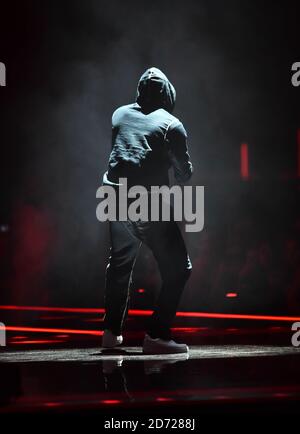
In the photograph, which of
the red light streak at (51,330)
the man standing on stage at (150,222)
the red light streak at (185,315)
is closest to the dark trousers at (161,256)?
the man standing on stage at (150,222)

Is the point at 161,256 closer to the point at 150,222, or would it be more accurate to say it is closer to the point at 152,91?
the point at 150,222

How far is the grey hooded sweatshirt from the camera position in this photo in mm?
5480

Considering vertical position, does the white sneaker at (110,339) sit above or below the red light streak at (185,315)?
above

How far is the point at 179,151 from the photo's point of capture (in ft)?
18.1

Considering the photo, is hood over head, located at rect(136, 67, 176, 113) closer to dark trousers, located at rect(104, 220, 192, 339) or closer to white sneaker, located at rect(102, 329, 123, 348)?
dark trousers, located at rect(104, 220, 192, 339)

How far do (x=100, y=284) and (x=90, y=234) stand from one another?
0.72 metres

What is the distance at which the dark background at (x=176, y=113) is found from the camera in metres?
9.59

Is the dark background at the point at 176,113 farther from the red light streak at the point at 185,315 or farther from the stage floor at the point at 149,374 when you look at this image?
the stage floor at the point at 149,374

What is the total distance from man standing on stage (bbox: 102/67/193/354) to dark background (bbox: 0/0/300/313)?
3.71 metres

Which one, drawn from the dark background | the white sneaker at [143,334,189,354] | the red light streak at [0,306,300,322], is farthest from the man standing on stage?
the dark background

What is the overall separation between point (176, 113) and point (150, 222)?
5.38m

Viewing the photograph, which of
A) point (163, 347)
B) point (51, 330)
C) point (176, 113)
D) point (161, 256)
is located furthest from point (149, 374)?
point (176, 113)

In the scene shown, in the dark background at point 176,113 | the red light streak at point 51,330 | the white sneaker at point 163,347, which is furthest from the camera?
the dark background at point 176,113

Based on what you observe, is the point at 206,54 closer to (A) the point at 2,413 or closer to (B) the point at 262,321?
(B) the point at 262,321
